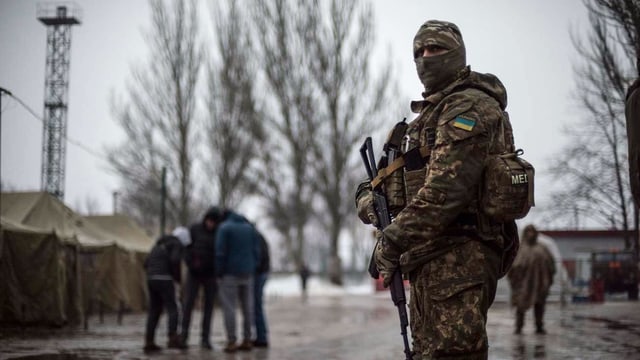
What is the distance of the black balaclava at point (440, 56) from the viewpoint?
4.15 metres

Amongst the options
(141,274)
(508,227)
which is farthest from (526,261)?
(141,274)

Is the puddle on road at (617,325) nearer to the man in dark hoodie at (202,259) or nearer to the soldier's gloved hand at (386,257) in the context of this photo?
the man in dark hoodie at (202,259)

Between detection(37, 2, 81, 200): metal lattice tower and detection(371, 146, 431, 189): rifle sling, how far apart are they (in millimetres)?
10433

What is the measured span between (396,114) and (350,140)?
106 inches

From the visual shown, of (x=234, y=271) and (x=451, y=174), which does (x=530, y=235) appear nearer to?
(x=234, y=271)

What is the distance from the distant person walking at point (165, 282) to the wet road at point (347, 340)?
45 cm

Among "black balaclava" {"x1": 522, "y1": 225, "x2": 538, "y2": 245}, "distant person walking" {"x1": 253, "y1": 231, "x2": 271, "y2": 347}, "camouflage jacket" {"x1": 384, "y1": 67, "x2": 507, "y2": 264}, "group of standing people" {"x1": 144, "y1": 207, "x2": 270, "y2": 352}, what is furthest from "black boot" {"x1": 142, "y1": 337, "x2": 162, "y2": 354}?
"camouflage jacket" {"x1": 384, "y1": 67, "x2": 507, "y2": 264}

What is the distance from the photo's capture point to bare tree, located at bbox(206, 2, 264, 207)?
3488 centimetres

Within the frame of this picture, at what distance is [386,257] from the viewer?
3951mm

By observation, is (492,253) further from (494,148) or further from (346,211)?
(346,211)

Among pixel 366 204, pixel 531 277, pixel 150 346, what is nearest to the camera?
pixel 366 204

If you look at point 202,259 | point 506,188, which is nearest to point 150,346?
A: point 202,259

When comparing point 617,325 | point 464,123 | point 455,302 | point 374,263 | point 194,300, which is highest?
point 464,123

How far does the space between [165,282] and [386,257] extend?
8541 mm
